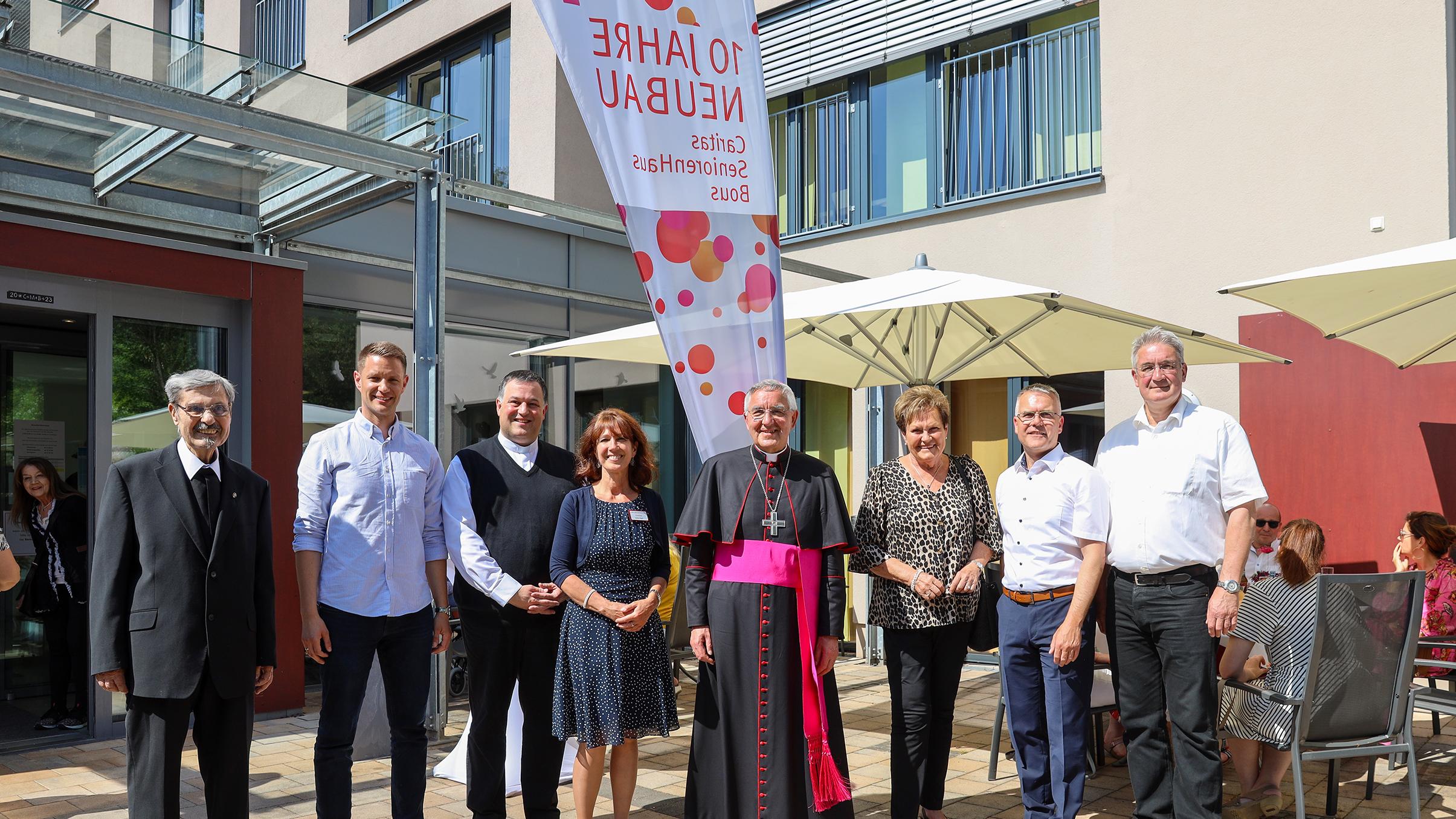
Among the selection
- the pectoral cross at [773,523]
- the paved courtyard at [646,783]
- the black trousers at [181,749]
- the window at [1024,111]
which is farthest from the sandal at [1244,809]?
the window at [1024,111]

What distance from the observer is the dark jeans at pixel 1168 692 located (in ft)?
13.2

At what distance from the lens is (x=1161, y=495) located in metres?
4.07

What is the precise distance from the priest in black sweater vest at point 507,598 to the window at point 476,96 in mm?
8224

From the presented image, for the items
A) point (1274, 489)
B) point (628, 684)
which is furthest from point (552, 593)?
point (1274, 489)

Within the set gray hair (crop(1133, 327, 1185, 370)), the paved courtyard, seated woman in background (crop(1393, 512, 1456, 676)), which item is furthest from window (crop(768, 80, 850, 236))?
gray hair (crop(1133, 327, 1185, 370))

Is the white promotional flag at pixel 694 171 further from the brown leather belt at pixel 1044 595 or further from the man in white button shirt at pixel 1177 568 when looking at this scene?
the man in white button shirt at pixel 1177 568

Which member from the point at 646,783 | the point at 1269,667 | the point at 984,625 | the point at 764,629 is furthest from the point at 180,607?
the point at 1269,667

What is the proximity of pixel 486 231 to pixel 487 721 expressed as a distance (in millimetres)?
5196

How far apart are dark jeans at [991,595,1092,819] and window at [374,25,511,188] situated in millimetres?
9104

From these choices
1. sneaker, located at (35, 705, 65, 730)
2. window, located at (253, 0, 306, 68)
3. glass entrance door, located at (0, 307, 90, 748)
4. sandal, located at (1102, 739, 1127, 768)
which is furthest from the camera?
window, located at (253, 0, 306, 68)

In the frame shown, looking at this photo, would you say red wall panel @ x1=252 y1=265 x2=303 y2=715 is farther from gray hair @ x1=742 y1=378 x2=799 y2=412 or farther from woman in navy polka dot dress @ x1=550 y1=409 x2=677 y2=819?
gray hair @ x1=742 y1=378 x2=799 y2=412

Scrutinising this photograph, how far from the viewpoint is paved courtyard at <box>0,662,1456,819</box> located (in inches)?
187

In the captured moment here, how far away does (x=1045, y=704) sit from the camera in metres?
4.30

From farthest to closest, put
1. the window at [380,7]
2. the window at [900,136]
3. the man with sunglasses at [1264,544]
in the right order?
the window at [380,7] < the window at [900,136] < the man with sunglasses at [1264,544]
